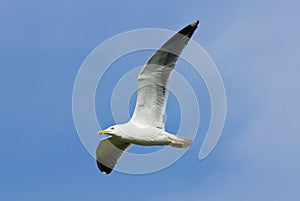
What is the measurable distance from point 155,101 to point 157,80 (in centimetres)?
68

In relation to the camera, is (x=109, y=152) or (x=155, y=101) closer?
(x=155, y=101)

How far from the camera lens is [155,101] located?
24.4 m

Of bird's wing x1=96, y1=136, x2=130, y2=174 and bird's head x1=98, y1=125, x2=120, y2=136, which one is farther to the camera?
bird's wing x1=96, y1=136, x2=130, y2=174

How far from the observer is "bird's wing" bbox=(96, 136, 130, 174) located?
87.0 ft

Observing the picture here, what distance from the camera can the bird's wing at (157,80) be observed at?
23625 millimetres

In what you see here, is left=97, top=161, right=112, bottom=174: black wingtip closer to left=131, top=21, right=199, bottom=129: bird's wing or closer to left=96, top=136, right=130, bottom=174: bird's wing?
left=96, top=136, right=130, bottom=174: bird's wing

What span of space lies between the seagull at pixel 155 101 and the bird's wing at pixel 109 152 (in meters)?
1.67

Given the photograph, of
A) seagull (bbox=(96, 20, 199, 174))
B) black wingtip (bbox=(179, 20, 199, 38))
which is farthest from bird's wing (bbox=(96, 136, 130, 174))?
black wingtip (bbox=(179, 20, 199, 38))

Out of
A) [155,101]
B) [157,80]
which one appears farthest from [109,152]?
[157,80]

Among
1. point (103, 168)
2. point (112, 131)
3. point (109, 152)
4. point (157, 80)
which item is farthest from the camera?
point (103, 168)

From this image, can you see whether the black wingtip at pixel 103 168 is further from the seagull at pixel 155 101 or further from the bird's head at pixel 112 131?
the seagull at pixel 155 101

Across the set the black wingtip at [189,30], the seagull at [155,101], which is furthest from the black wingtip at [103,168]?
the black wingtip at [189,30]

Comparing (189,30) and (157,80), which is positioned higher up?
(189,30)

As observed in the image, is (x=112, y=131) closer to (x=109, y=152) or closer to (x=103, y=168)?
(x=109, y=152)
